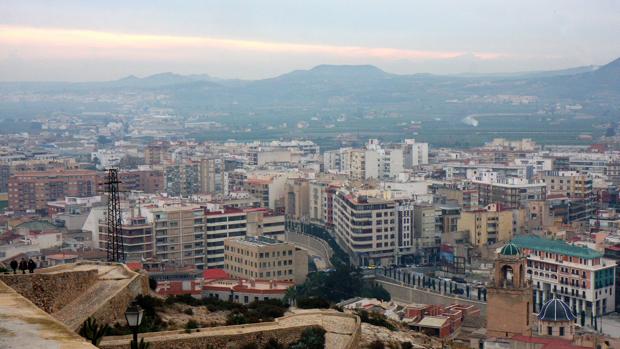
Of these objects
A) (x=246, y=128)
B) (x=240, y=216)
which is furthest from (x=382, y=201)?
(x=246, y=128)

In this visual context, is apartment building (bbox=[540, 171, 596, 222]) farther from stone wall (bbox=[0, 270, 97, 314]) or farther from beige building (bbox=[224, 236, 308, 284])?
stone wall (bbox=[0, 270, 97, 314])

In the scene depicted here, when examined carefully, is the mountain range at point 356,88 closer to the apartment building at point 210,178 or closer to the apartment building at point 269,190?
the apartment building at point 210,178

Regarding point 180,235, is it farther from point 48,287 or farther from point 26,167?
point 26,167

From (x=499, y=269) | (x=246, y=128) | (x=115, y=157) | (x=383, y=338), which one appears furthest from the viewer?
(x=246, y=128)

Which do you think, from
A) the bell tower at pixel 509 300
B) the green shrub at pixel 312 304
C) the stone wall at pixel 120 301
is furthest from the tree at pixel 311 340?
the bell tower at pixel 509 300

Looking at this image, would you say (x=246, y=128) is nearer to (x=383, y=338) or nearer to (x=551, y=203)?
(x=551, y=203)
